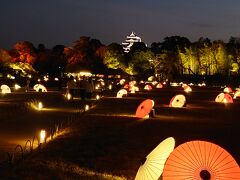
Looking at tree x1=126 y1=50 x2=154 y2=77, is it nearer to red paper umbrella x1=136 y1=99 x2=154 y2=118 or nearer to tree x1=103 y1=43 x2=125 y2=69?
tree x1=103 y1=43 x2=125 y2=69

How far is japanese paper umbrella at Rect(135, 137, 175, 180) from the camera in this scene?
8.64 m

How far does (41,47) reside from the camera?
12225 centimetres

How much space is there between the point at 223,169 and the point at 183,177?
65cm

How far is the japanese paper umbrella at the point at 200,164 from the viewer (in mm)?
7949

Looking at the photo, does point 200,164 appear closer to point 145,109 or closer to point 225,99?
point 145,109

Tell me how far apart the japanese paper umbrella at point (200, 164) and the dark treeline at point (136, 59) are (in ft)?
276

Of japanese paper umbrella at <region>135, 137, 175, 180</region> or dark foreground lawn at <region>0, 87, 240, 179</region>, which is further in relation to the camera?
dark foreground lawn at <region>0, 87, 240, 179</region>

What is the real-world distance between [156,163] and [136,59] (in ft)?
351

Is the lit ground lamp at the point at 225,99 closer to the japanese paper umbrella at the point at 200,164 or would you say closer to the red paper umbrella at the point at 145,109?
the red paper umbrella at the point at 145,109

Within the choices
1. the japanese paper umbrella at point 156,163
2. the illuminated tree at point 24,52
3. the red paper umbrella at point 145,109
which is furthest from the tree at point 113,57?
the japanese paper umbrella at point 156,163

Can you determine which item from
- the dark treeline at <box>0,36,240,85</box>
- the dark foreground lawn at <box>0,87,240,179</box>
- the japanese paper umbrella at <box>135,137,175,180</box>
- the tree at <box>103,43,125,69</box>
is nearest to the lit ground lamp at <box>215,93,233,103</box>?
the dark foreground lawn at <box>0,87,240,179</box>

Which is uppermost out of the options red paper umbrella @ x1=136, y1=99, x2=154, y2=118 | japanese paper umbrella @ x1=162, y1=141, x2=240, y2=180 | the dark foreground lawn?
red paper umbrella @ x1=136, y1=99, x2=154, y2=118

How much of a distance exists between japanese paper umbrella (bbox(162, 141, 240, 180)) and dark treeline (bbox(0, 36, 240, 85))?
84118 mm

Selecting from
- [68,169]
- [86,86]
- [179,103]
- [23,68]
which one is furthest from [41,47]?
[68,169]
